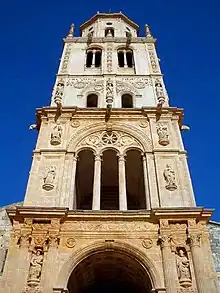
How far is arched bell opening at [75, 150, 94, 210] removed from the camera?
18156 millimetres

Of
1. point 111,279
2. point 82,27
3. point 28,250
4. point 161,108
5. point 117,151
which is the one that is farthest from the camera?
point 82,27

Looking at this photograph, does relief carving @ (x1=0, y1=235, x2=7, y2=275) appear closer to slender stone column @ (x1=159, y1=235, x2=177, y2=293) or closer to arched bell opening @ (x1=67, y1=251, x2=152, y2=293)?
arched bell opening @ (x1=67, y1=251, x2=152, y2=293)

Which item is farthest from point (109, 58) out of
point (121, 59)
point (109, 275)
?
point (109, 275)

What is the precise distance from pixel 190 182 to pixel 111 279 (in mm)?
4607

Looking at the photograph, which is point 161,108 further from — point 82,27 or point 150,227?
point 82,27

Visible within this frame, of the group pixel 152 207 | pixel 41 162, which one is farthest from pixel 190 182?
pixel 41 162

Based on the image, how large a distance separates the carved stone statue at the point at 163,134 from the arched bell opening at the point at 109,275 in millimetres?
5376

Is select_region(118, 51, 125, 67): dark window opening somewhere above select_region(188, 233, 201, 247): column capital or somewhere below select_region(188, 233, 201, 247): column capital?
above

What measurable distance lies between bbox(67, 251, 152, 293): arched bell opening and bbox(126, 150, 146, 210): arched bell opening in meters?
3.92

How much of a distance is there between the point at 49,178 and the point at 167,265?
17.8 ft

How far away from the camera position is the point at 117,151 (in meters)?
16.8

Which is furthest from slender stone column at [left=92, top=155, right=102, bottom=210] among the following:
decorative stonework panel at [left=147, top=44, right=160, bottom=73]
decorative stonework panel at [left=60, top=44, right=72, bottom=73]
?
decorative stonework panel at [left=147, top=44, right=160, bottom=73]

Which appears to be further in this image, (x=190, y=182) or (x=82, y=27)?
(x=82, y=27)

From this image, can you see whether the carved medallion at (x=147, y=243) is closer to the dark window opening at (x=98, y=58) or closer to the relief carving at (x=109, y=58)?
the relief carving at (x=109, y=58)
